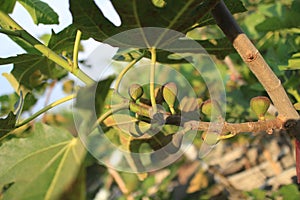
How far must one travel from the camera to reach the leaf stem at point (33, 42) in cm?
74

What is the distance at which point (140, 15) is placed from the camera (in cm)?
59

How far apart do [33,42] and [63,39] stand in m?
0.11

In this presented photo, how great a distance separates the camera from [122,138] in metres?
0.99

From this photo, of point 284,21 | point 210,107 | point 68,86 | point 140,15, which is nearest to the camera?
point 140,15

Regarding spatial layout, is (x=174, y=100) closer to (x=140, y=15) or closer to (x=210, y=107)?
(x=210, y=107)

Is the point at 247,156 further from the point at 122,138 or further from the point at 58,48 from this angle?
the point at 58,48

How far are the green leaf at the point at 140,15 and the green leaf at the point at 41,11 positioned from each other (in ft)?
0.95

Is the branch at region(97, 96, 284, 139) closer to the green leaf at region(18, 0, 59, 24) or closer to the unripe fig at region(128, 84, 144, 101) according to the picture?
the unripe fig at region(128, 84, 144, 101)

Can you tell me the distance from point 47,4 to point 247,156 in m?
1.53

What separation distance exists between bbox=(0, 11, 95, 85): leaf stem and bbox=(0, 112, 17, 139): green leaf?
0.37 ft

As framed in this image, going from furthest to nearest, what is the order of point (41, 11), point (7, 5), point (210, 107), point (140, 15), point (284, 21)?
point (284, 21)
point (41, 11)
point (7, 5)
point (210, 107)
point (140, 15)

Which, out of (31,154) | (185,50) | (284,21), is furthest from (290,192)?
(31,154)

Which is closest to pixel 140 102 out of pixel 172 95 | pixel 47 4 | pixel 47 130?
pixel 172 95

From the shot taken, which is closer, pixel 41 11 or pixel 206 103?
pixel 206 103
